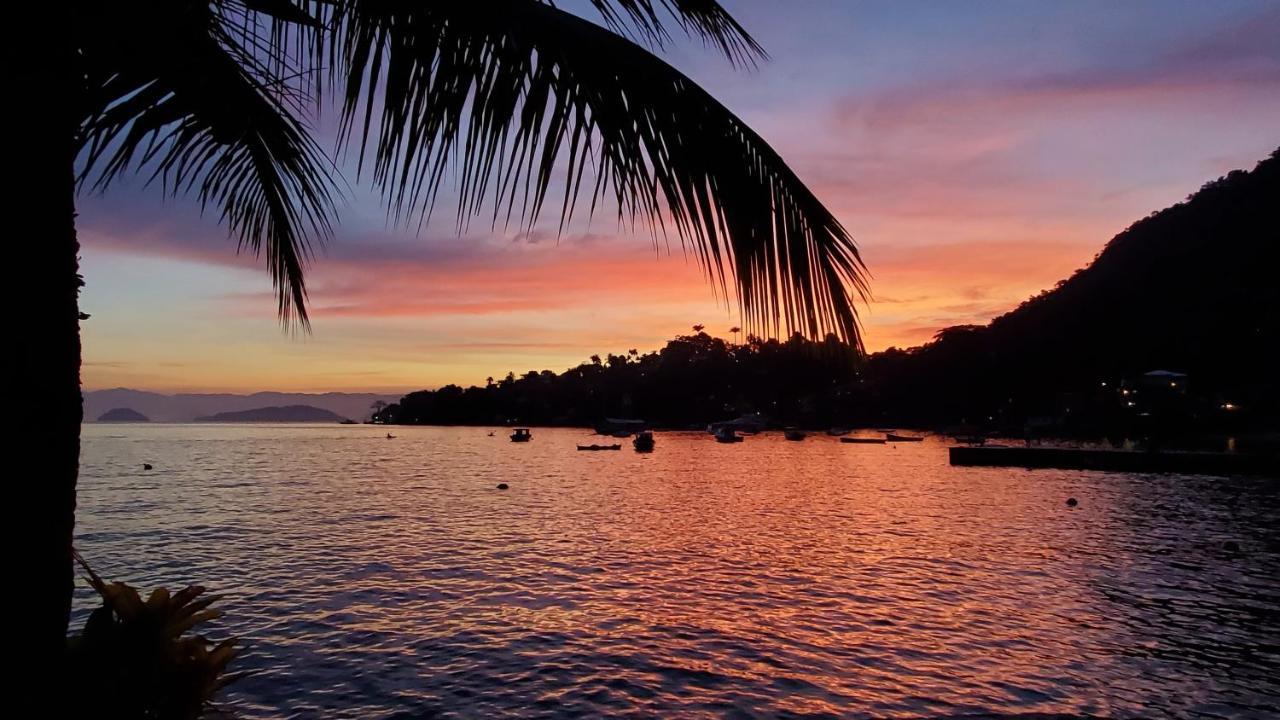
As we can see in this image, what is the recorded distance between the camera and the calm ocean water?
12.5 m

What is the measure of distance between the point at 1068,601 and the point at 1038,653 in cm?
518

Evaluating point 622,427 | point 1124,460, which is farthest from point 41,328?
point 622,427

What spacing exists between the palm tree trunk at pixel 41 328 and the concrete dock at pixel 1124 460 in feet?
188

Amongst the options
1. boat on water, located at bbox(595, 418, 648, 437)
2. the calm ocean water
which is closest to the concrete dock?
the calm ocean water

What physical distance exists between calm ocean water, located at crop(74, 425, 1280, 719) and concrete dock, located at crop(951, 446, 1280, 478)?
5.31ft

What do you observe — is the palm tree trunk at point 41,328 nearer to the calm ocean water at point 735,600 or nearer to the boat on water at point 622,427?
the calm ocean water at point 735,600

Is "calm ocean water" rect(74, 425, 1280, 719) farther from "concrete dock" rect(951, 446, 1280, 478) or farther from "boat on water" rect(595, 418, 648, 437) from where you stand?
"boat on water" rect(595, 418, 648, 437)

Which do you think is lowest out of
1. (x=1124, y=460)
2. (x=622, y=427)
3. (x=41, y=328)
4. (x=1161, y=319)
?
(x=1124, y=460)

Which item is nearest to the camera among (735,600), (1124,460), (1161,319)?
(735,600)

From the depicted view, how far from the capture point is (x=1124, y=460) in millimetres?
52656

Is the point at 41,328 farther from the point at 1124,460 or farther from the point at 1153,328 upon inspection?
the point at 1153,328

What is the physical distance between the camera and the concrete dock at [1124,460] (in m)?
45.3

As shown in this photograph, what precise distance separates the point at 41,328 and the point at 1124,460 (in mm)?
62656

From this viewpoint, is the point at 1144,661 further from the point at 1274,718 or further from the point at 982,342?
the point at 982,342
